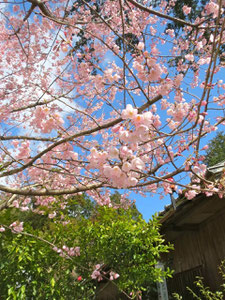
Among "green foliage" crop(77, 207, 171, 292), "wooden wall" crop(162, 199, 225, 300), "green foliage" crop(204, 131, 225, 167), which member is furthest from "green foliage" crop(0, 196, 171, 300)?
"green foliage" crop(204, 131, 225, 167)

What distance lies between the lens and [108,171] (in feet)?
6.52

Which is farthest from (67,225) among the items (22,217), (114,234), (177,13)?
(22,217)

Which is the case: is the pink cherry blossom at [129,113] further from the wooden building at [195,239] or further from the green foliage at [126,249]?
the green foliage at [126,249]

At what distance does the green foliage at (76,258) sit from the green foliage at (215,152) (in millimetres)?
12916

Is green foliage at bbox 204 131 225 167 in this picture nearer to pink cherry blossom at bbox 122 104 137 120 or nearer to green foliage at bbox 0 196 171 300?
green foliage at bbox 0 196 171 300

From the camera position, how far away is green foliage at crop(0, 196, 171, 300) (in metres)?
4.02

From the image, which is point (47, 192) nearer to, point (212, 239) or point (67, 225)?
point (67, 225)

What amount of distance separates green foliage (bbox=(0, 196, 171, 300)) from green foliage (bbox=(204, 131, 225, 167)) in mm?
12916

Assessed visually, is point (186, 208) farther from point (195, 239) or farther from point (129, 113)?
point (129, 113)

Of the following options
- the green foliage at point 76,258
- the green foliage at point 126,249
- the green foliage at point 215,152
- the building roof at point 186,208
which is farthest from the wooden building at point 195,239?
the green foliage at point 215,152

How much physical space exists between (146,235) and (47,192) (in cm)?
208

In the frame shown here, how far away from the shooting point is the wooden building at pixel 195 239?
13.8 feet

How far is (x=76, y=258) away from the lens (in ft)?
15.2

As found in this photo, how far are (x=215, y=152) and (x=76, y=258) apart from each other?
49.3 feet
